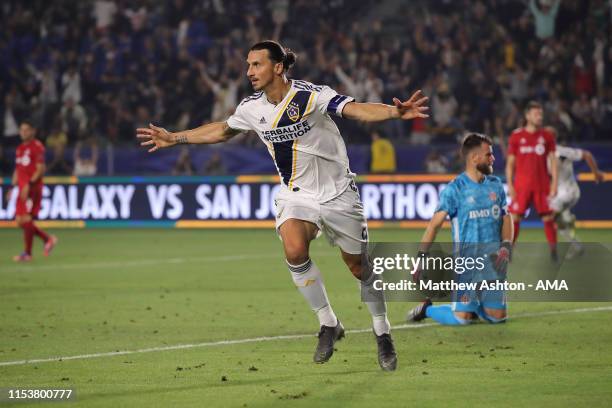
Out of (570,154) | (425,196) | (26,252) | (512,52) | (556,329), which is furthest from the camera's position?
(512,52)

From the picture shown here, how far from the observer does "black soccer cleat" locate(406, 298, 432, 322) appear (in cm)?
1091

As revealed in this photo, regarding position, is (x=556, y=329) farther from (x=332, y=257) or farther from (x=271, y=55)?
(x=332, y=257)

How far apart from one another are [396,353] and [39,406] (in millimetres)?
2955

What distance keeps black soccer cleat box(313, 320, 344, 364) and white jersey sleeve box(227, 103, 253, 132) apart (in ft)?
5.19

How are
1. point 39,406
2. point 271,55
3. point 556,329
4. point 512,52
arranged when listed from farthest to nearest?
point 512,52 → point 556,329 → point 271,55 → point 39,406

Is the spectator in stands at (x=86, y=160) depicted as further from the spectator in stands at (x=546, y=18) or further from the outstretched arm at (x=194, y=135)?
the outstretched arm at (x=194, y=135)

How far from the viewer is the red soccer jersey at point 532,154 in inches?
645

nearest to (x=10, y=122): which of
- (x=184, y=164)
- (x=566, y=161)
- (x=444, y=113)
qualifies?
(x=184, y=164)

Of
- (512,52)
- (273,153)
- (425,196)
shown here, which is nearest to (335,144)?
(273,153)

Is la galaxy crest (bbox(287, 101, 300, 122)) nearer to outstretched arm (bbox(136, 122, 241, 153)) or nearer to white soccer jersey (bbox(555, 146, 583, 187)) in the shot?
outstretched arm (bbox(136, 122, 241, 153))

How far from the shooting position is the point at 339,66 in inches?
1067

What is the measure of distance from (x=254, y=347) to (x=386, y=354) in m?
1.55

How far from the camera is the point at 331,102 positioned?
8328 millimetres

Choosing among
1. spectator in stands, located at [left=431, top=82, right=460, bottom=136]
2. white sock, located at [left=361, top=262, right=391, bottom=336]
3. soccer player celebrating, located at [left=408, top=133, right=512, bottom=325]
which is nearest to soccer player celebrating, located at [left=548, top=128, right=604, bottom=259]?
soccer player celebrating, located at [left=408, top=133, right=512, bottom=325]
